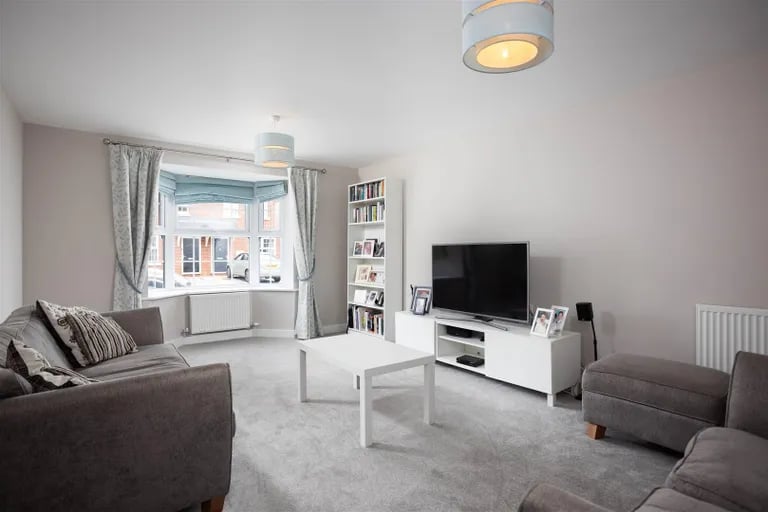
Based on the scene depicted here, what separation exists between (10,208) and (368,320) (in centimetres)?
367

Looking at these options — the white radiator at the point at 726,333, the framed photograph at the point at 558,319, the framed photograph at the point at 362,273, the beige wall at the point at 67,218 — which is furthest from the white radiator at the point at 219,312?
the white radiator at the point at 726,333

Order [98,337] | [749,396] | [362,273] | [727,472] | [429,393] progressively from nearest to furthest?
[727,472] → [749,396] → [98,337] → [429,393] → [362,273]

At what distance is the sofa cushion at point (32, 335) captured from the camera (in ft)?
6.14

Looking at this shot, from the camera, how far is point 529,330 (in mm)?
3414

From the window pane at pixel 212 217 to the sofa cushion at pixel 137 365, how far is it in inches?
114

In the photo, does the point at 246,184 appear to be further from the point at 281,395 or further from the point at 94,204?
the point at 281,395

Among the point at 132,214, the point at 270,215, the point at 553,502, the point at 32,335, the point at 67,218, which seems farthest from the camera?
the point at 270,215

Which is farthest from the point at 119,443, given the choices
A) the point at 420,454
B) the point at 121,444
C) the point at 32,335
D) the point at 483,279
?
the point at 483,279

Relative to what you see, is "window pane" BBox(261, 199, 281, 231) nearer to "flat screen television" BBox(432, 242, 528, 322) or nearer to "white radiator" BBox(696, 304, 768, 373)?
"flat screen television" BBox(432, 242, 528, 322)

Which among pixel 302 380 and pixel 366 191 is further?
pixel 366 191

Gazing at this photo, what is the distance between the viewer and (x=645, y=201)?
2986 millimetres

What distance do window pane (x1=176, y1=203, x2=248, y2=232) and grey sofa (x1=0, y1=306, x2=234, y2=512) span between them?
3673 millimetres

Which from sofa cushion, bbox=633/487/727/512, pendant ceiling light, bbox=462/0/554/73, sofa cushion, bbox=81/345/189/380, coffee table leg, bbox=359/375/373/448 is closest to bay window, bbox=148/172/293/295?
sofa cushion, bbox=81/345/189/380

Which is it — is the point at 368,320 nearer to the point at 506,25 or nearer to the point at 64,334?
the point at 64,334
